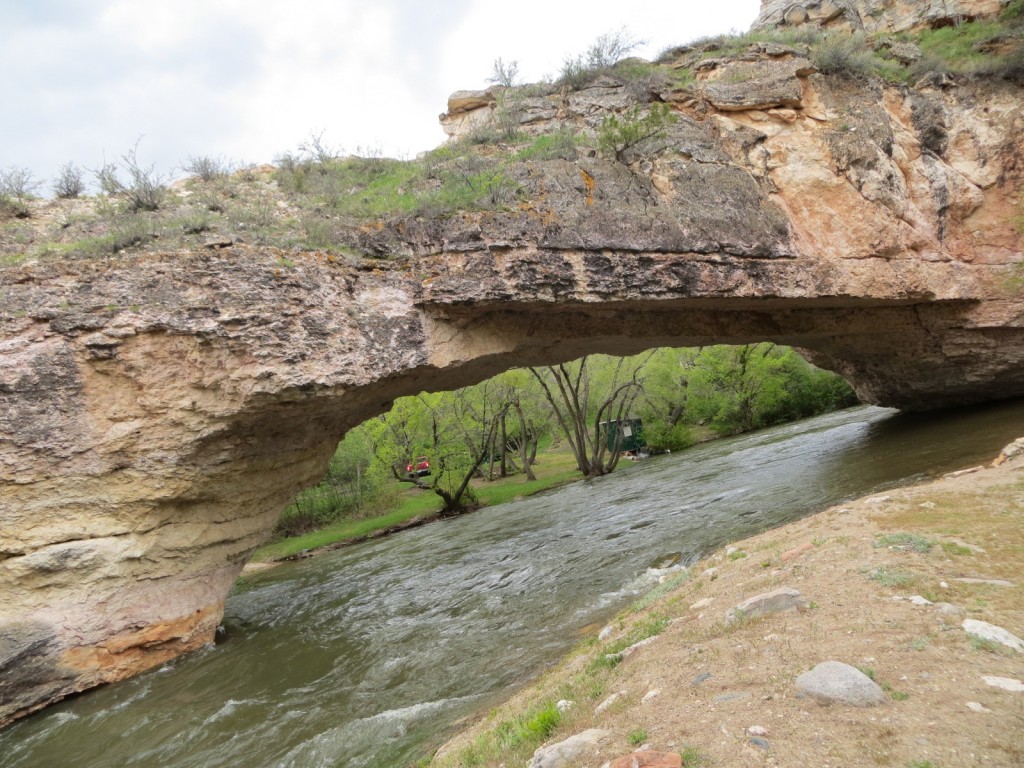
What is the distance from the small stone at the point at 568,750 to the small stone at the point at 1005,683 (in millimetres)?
1709

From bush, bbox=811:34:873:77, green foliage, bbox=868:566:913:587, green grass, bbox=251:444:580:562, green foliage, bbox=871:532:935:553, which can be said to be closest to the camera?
green foliage, bbox=868:566:913:587

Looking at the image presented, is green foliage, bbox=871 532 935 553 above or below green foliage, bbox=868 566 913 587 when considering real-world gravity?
below

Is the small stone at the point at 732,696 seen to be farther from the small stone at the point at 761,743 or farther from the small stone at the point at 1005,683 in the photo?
the small stone at the point at 1005,683

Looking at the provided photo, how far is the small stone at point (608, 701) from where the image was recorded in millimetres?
3402

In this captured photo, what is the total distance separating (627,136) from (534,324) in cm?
393

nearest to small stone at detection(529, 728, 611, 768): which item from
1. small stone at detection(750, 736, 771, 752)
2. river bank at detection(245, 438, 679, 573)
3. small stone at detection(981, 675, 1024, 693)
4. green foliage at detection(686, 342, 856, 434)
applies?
small stone at detection(750, 736, 771, 752)

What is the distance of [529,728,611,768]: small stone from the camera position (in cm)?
287

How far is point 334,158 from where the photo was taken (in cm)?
1195

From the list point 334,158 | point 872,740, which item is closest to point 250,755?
point 872,740

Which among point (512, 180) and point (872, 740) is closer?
point (872, 740)

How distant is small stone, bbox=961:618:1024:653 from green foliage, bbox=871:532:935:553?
1.44m

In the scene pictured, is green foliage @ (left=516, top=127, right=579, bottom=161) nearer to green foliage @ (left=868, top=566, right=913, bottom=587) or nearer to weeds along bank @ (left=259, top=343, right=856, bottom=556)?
green foliage @ (left=868, top=566, right=913, bottom=587)

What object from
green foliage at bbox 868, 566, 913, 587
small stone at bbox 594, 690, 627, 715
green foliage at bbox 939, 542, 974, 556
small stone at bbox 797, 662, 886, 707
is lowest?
small stone at bbox 594, 690, 627, 715

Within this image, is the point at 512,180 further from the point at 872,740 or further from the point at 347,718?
the point at 872,740
